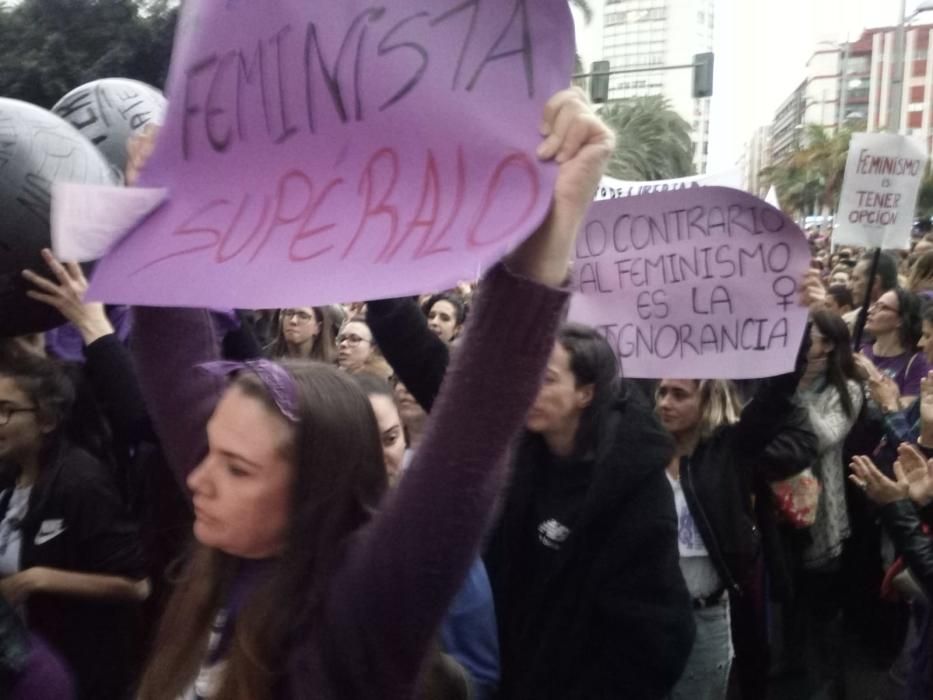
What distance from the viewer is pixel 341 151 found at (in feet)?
4.16

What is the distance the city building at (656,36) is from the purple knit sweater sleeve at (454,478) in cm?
11352

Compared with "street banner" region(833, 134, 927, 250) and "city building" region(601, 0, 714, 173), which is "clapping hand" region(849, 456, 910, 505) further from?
"city building" region(601, 0, 714, 173)

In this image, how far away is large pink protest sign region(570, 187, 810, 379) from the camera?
2.74m

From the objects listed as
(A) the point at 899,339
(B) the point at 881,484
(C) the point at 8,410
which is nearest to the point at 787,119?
(A) the point at 899,339

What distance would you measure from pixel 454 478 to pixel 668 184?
3526 mm

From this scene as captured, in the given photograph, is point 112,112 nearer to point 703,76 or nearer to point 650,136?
point 703,76

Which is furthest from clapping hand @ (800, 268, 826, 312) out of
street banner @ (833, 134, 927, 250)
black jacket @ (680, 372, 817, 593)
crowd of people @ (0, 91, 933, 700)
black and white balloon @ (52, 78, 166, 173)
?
street banner @ (833, 134, 927, 250)

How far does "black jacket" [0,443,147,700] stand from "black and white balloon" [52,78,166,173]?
3.35ft

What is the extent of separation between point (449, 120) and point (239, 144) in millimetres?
316

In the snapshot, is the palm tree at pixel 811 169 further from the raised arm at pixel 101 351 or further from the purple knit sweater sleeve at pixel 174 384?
the purple knit sweater sleeve at pixel 174 384

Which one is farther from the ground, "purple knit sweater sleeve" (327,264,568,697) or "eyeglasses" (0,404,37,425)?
"purple knit sweater sleeve" (327,264,568,697)

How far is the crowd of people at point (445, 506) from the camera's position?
3.62ft

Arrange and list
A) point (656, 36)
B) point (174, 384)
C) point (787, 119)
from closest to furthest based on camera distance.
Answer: point (174, 384) < point (656, 36) < point (787, 119)

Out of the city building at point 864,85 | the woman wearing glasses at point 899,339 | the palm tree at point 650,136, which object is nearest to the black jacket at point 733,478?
the woman wearing glasses at point 899,339
